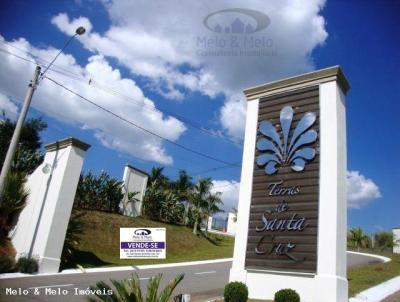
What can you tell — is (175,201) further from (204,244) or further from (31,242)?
(31,242)

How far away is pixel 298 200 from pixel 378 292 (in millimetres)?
5100

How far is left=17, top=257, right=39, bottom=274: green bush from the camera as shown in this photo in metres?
14.5

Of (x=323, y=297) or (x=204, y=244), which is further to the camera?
(x=204, y=244)

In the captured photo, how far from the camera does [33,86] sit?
12.6 m

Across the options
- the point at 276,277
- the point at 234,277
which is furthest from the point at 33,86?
the point at 276,277

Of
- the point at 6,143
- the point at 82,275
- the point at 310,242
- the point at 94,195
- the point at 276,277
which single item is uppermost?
the point at 6,143

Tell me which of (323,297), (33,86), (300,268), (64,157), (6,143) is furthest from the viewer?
(6,143)

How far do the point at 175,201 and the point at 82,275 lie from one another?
743 inches

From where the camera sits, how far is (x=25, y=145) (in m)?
28.1

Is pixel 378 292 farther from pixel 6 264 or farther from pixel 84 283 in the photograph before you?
pixel 6 264

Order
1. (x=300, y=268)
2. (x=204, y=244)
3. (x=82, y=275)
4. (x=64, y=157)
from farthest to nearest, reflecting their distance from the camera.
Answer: (x=204, y=244) → (x=64, y=157) → (x=82, y=275) → (x=300, y=268)

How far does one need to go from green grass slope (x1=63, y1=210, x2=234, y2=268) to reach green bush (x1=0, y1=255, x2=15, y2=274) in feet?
9.10

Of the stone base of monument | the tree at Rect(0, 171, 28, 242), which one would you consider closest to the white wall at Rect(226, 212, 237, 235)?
the tree at Rect(0, 171, 28, 242)

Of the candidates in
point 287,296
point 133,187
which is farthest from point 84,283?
point 133,187
